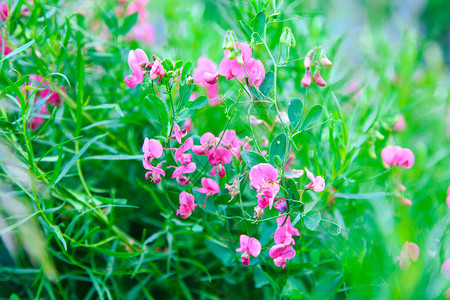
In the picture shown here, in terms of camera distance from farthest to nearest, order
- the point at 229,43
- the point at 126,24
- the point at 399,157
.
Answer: the point at 126,24 → the point at 399,157 → the point at 229,43

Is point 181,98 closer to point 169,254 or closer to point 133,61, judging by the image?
point 133,61

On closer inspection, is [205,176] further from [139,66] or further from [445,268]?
[445,268]

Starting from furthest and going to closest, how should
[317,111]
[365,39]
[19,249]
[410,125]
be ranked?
[365,39] < [410,125] < [19,249] < [317,111]

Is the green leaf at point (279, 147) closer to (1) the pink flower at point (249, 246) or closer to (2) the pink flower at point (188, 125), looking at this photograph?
(1) the pink flower at point (249, 246)

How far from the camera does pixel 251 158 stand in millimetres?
348

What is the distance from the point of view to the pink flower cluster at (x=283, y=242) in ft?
1.16

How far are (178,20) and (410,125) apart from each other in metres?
0.60

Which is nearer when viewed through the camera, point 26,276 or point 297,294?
point 297,294

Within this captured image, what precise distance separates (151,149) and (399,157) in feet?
0.96

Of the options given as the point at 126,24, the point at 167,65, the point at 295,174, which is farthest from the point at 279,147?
the point at 126,24

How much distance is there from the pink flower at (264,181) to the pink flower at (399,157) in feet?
0.63

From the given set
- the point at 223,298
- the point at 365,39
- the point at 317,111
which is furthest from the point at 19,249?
the point at 365,39

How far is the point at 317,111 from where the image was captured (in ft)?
1.20

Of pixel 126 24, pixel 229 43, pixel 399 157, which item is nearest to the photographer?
pixel 229 43
